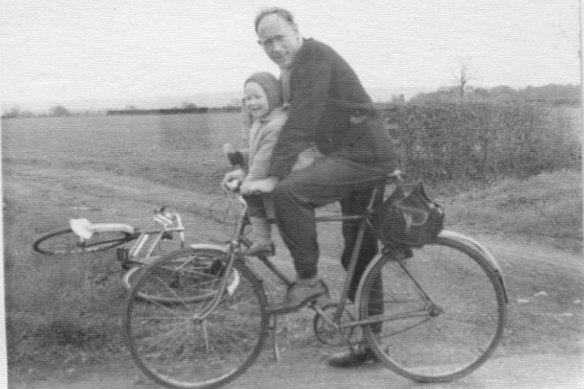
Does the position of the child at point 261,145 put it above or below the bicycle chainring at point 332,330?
above

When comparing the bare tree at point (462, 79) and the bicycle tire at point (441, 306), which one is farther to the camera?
the bare tree at point (462, 79)

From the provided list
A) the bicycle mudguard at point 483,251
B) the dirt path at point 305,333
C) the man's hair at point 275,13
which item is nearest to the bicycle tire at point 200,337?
the dirt path at point 305,333

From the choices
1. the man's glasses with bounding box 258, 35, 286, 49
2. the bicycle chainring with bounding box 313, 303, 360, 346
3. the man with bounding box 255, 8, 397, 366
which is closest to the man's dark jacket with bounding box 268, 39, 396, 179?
the man with bounding box 255, 8, 397, 366

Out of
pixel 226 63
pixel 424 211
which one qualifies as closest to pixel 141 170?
pixel 226 63

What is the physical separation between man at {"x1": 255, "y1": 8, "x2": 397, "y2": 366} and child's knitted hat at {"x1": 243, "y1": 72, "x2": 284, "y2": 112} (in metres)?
0.04

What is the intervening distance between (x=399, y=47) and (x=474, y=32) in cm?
48

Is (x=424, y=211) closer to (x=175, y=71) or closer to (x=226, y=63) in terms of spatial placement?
(x=226, y=63)

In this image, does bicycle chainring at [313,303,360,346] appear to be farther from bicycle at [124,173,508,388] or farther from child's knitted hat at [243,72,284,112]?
child's knitted hat at [243,72,284,112]

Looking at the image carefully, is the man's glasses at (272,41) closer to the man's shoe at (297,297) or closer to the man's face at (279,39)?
the man's face at (279,39)

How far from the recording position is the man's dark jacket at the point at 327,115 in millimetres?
2855

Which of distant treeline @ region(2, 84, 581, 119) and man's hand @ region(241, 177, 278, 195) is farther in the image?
distant treeline @ region(2, 84, 581, 119)

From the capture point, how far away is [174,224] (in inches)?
140

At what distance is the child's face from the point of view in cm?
293

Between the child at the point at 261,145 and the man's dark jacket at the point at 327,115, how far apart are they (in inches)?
2.9
